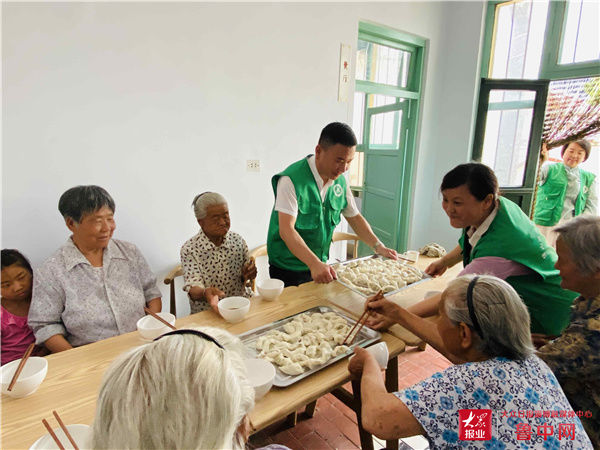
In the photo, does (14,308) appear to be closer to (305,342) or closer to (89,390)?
(89,390)

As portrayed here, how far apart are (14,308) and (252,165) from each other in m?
2.10

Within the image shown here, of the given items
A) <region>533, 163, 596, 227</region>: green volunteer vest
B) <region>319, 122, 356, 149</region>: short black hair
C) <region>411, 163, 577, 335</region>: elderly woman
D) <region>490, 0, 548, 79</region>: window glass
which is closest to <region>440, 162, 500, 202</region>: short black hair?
<region>411, 163, 577, 335</region>: elderly woman

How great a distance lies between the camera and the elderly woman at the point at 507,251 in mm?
1664

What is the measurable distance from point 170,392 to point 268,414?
0.56 metres

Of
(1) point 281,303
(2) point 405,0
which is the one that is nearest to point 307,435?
(1) point 281,303

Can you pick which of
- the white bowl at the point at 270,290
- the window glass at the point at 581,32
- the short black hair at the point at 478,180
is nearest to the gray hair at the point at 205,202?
the white bowl at the point at 270,290

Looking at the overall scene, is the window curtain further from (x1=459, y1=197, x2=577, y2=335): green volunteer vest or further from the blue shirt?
the blue shirt

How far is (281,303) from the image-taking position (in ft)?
5.80

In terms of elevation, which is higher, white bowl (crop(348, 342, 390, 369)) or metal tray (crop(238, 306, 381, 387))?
white bowl (crop(348, 342, 390, 369))

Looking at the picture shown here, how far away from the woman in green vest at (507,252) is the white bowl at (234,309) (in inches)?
33.5

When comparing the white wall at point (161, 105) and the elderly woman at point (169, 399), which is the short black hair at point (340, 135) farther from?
the elderly woman at point (169, 399)

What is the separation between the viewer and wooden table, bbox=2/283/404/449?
38.7 inches

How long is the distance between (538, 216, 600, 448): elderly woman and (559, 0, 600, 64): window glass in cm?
392

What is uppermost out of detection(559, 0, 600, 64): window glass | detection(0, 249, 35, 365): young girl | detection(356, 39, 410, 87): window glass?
detection(559, 0, 600, 64): window glass
